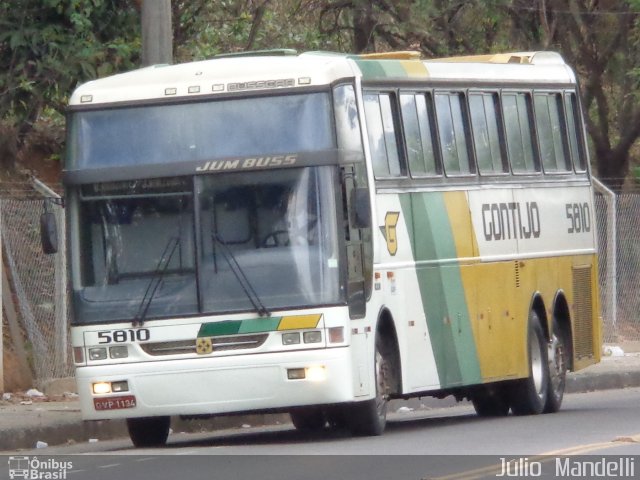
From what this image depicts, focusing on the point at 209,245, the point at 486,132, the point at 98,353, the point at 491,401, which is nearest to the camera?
the point at 209,245

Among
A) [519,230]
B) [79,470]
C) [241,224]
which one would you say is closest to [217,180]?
[241,224]

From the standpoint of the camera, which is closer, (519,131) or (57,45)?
(519,131)

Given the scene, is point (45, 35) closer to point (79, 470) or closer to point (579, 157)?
point (579, 157)

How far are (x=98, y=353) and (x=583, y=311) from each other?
725 centimetres

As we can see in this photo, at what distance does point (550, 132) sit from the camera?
17875 mm

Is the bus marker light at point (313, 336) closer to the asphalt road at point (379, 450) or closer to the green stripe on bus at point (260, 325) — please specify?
the green stripe on bus at point (260, 325)

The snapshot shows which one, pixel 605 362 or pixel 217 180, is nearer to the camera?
pixel 217 180

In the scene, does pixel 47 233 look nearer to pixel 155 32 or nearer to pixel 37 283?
pixel 155 32

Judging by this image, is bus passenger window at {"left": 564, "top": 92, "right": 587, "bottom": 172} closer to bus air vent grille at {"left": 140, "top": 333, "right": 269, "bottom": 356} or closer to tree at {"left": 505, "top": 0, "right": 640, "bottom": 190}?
bus air vent grille at {"left": 140, "top": 333, "right": 269, "bottom": 356}

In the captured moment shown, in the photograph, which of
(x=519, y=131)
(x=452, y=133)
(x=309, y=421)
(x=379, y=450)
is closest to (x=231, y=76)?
(x=452, y=133)

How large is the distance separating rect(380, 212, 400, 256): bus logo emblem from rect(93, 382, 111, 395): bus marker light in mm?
2738

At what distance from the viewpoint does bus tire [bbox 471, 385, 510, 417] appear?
679 inches

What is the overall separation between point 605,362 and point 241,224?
12460 millimetres

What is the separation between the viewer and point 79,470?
11.4 m
